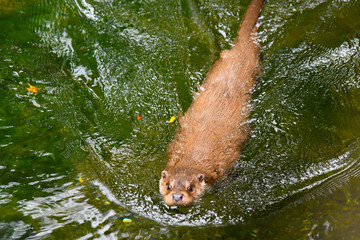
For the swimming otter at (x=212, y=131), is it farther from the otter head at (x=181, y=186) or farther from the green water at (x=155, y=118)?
the green water at (x=155, y=118)

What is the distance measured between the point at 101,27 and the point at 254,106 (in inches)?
92.8

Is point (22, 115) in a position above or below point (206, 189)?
above

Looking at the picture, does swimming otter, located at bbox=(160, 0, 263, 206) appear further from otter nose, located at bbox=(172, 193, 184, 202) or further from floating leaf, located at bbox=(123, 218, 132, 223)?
floating leaf, located at bbox=(123, 218, 132, 223)

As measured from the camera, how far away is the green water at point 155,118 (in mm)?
3436

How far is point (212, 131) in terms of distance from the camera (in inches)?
150

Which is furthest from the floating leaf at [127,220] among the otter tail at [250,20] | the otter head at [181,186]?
the otter tail at [250,20]

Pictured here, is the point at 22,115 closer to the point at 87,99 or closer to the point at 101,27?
the point at 87,99

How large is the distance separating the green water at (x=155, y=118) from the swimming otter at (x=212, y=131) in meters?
0.14

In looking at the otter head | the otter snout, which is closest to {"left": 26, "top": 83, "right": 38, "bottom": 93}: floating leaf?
the otter head

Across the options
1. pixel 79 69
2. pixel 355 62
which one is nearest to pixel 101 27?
pixel 79 69

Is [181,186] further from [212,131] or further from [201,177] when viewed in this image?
[212,131]

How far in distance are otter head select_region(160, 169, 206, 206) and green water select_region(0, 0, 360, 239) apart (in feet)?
0.40

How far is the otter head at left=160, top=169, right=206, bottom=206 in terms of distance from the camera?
3439mm

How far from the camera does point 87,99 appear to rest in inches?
172
